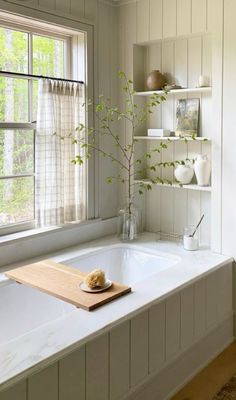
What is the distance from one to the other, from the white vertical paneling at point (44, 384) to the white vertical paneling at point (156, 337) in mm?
626

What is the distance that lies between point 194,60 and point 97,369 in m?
2.22

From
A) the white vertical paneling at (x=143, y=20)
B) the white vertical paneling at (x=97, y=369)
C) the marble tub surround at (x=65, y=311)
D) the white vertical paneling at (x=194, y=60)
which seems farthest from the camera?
the white vertical paneling at (x=143, y=20)

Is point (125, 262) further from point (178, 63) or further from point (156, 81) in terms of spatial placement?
point (178, 63)

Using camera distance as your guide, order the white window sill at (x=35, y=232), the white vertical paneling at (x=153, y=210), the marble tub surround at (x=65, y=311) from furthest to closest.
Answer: the white vertical paneling at (x=153, y=210)
the white window sill at (x=35, y=232)
the marble tub surround at (x=65, y=311)

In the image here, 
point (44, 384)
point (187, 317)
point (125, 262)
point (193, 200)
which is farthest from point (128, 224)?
point (44, 384)

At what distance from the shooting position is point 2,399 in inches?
55.1

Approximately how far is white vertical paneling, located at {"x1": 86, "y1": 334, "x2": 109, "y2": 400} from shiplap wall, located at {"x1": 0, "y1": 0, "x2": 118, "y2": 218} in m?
1.54

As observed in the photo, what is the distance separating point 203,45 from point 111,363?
2.23 meters

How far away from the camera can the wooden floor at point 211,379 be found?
225cm

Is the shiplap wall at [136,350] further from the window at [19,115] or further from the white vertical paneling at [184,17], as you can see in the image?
the white vertical paneling at [184,17]

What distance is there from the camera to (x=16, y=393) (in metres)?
→ 1.45

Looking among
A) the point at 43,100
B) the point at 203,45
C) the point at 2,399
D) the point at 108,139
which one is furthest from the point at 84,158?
the point at 2,399

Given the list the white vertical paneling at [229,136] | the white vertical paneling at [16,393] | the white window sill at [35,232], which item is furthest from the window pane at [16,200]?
the white vertical paneling at [16,393]

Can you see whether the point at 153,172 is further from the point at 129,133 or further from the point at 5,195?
the point at 5,195
